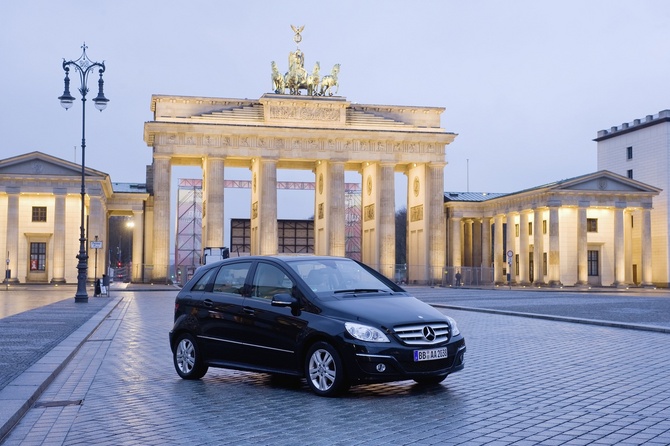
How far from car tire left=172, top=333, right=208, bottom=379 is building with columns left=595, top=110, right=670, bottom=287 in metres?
70.3

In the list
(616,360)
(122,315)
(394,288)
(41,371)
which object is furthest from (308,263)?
(122,315)

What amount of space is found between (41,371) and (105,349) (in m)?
4.71

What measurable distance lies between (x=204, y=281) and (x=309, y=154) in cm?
6238

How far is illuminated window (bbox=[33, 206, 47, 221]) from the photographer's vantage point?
66250 mm

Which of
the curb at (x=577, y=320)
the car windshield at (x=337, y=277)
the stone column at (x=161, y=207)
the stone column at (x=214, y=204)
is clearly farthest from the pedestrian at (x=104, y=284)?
the car windshield at (x=337, y=277)

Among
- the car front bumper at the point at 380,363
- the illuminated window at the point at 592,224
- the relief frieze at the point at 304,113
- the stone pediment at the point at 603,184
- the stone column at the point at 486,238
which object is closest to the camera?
the car front bumper at the point at 380,363

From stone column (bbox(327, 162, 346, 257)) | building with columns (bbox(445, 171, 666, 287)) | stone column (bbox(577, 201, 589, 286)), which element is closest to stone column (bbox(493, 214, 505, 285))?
building with columns (bbox(445, 171, 666, 287))

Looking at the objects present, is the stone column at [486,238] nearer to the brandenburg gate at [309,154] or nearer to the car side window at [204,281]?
Result: the brandenburg gate at [309,154]

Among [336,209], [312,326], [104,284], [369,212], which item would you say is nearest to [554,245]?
[369,212]

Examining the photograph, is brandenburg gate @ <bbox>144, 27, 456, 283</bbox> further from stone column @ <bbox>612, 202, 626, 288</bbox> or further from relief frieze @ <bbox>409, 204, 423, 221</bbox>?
stone column @ <bbox>612, 202, 626, 288</bbox>

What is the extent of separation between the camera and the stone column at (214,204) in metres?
71.4

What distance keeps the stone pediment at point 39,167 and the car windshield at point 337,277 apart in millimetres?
54681

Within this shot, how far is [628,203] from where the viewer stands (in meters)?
70.4

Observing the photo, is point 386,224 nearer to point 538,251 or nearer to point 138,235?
point 538,251
